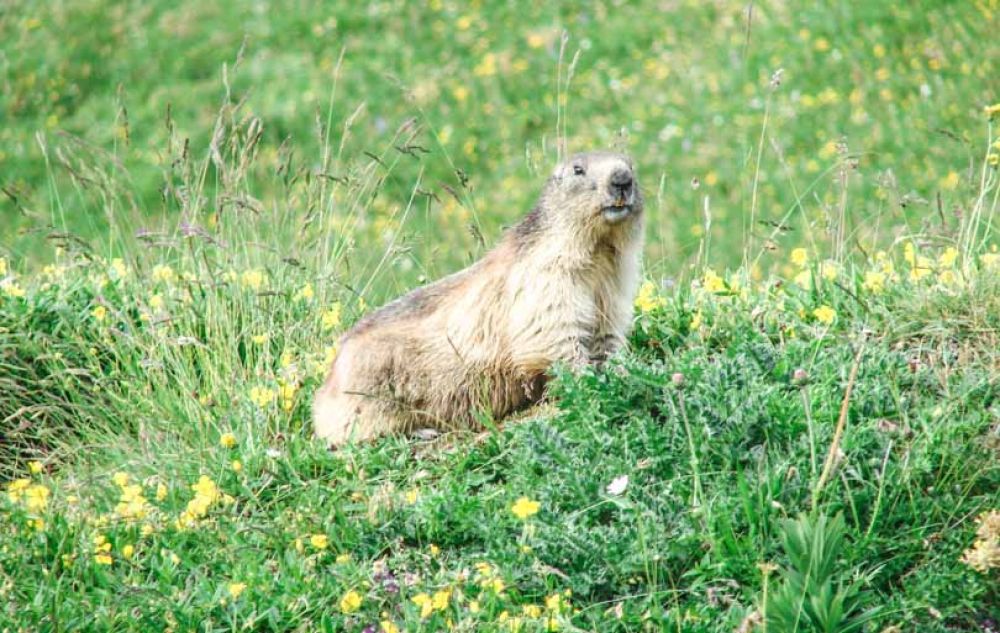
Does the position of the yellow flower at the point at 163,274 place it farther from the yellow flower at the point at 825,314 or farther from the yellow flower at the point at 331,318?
the yellow flower at the point at 825,314

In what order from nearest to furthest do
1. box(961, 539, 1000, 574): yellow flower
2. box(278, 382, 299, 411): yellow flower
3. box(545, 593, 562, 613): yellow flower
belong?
box(961, 539, 1000, 574): yellow flower, box(545, 593, 562, 613): yellow flower, box(278, 382, 299, 411): yellow flower

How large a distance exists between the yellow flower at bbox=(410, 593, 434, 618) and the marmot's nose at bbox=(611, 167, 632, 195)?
2112 mm

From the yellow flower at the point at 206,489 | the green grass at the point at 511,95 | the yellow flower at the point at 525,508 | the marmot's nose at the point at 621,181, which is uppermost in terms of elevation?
the marmot's nose at the point at 621,181

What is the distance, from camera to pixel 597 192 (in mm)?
6016

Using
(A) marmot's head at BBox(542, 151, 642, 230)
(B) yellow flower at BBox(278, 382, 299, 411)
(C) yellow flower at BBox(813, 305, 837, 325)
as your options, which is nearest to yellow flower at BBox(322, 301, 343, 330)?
(B) yellow flower at BBox(278, 382, 299, 411)

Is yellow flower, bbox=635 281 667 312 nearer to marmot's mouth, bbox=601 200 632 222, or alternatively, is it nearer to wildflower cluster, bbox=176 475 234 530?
marmot's mouth, bbox=601 200 632 222

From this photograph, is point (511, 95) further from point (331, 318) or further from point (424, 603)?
point (424, 603)

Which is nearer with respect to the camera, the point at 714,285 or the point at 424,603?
the point at 424,603

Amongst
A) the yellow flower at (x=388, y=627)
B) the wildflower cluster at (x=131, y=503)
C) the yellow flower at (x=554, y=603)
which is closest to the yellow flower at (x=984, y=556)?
the yellow flower at (x=554, y=603)

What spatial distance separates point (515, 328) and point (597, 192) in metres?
0.69

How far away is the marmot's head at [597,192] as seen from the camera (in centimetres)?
600

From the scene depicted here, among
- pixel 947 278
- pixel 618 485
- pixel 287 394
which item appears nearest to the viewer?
pixel 618 485

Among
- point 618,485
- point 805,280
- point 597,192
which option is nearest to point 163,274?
point 597,192

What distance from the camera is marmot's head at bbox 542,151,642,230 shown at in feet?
19.7
